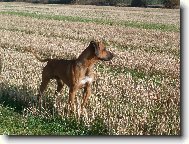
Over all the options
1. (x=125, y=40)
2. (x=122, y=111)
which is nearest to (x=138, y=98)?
(x=122, y=111)

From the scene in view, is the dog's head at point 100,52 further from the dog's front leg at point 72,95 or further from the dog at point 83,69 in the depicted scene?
the dog's front leg at point 72,95

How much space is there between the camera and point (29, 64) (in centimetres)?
1339

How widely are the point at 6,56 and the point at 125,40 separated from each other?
7803mm

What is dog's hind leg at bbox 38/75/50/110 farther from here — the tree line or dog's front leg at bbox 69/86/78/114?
the tree line

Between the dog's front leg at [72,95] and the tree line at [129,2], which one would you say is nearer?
the dog's front leg at [72,95]

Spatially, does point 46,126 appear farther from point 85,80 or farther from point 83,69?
point 83,69

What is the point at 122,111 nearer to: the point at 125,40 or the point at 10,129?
the point at 10,129

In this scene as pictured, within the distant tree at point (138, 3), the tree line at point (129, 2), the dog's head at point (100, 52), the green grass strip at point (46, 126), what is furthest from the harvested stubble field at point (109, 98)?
the distant tree at point (138, 3)

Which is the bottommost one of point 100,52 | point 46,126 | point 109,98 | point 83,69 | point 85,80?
point 46,126

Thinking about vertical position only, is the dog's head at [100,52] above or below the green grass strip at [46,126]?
above

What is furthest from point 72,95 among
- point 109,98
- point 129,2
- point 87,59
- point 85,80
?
point 129,2

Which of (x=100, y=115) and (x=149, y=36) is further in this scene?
(x=149, y=36)

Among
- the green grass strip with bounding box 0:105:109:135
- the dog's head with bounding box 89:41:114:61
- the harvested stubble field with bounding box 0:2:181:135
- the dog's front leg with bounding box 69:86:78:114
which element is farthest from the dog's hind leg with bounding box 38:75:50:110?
the dog's head with bounding box 89:41:114:61

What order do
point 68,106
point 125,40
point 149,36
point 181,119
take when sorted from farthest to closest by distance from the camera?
point 149,36 → point 125,40 → point 68,106 → point 181,119
